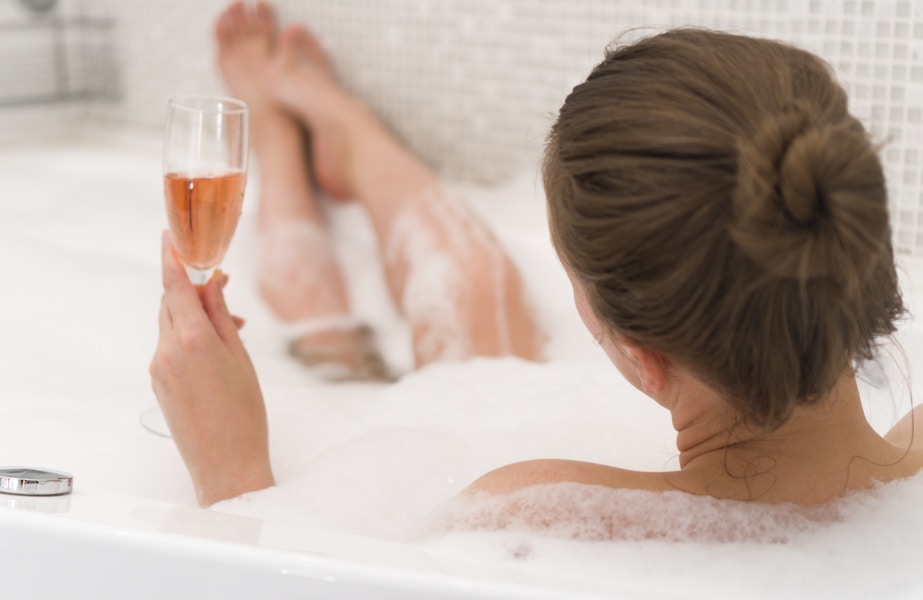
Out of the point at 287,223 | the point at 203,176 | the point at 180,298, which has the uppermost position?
the point at 203,176

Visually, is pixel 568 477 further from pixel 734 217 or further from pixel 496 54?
pixel 496 54

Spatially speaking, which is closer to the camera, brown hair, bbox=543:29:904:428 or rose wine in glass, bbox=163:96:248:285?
brown hair, bbox=543:29:904:428

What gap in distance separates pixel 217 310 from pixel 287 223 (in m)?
0.81

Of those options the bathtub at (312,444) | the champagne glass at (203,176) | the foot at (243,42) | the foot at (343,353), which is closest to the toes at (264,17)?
the foot at (243,42)

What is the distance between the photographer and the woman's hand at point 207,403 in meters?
1.04

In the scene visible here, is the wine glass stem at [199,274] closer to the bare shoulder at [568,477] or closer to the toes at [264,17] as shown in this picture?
the bare shoulder at [568,477]

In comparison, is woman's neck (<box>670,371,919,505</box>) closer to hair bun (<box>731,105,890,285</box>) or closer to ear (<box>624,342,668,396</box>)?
ear (<box>624,342,668,396</box>)

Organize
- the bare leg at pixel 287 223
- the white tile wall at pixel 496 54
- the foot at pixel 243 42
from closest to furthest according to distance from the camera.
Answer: the white tile wall at pixel 496 54 → the bare leg at pixel 287 223 → the foot at pixel 243 42

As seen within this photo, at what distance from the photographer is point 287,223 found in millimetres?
1886

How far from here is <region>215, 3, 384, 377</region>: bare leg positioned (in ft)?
5.70

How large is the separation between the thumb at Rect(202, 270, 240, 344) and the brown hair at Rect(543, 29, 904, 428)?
442 millimetres

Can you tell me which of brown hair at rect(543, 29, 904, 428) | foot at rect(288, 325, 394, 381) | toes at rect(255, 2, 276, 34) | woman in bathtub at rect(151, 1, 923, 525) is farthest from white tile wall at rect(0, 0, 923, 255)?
brown hair at rect(543, 29, 904, 428)

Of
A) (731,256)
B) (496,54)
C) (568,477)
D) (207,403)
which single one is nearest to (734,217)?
(731,256)

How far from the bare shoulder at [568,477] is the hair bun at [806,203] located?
224 mm
